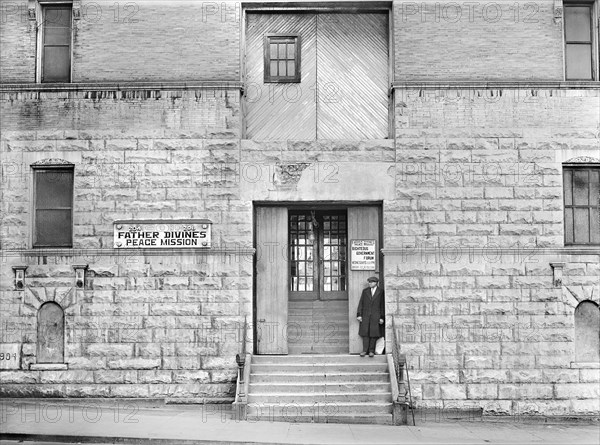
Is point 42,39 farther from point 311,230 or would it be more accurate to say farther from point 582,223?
point 582,223

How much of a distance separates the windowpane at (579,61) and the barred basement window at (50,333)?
41.2ft

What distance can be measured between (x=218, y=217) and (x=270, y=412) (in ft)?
14.4

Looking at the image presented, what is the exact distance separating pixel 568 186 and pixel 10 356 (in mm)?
12813

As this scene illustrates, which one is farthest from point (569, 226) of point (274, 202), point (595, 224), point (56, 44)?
point (56, 44)

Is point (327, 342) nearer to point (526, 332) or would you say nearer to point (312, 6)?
point (526, 332)

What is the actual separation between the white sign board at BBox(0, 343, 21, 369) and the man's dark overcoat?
744cm

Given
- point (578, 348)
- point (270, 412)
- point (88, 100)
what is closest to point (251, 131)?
point (88, 100)

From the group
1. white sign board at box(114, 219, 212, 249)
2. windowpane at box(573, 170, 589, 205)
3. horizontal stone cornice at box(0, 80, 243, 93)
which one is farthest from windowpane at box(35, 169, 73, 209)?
windowpane at box(573, 170, 589, 205)

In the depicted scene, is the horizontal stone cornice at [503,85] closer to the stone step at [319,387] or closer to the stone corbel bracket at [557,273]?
the stone corbel bracket at [557,273]

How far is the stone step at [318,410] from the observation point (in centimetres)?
1526

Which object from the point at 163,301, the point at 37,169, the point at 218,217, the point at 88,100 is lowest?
the point at 163,301

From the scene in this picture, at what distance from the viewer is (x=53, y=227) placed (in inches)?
681

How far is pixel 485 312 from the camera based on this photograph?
55.2ft

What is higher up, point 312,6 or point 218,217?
point 312,6
